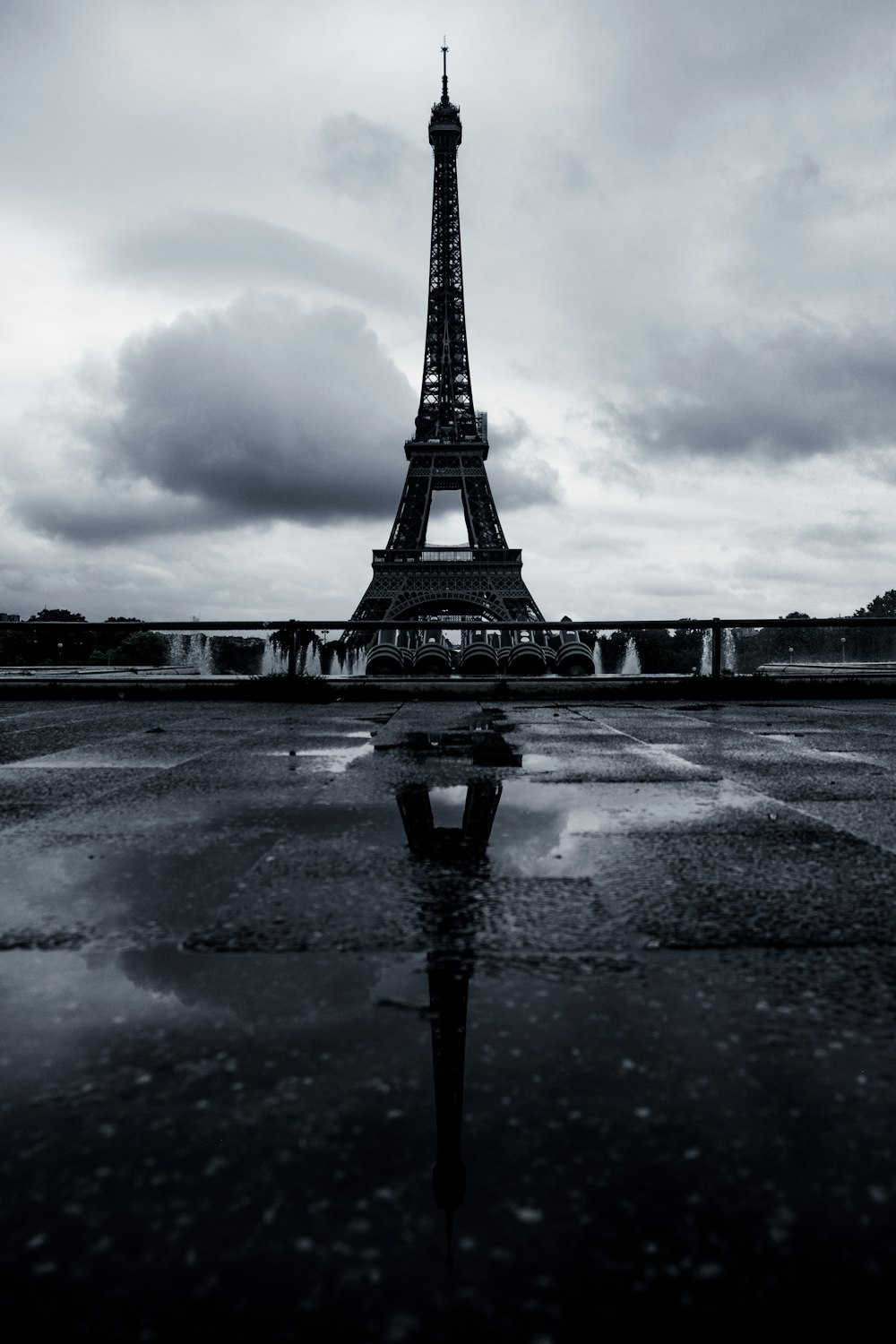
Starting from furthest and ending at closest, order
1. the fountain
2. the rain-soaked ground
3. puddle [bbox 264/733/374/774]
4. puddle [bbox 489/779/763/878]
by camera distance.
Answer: the fountain
puddle [bbox 264/733/374/774]
puddle [bbox 489/779/763/878]
the rain-soaked ground

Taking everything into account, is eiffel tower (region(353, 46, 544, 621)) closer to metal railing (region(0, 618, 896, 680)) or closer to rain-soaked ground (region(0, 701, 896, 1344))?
metal railing (region(0, 618, 896, 680))

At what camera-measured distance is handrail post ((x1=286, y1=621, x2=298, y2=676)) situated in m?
10.8

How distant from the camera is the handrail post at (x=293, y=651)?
10.8 m

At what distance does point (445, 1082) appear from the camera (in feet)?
4.09

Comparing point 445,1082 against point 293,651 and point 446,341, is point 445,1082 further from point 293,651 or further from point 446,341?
point 446,341

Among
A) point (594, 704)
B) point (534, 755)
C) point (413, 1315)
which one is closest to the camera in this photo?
point (413, 1315)

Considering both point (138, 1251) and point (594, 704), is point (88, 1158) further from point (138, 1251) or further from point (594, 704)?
point (594, 704)

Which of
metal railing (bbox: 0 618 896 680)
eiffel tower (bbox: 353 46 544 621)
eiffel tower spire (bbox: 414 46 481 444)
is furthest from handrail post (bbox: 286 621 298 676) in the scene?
eiffel tower spire (bbox: 414 46 481 444)

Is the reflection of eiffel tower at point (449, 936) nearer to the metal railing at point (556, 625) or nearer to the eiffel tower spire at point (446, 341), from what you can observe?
the metal railing at point (556, 625)

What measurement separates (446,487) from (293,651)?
44899 millimetres

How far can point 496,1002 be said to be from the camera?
150 cm

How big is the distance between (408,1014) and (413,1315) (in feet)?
2.09

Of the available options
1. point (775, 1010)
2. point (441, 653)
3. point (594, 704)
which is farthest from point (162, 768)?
point (441, 653)

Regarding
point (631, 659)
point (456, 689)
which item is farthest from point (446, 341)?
point (456, 689)
